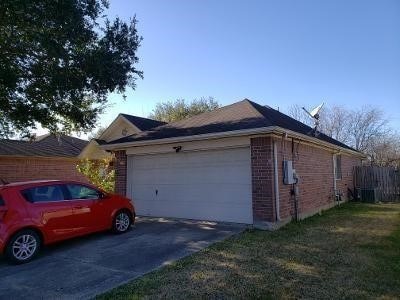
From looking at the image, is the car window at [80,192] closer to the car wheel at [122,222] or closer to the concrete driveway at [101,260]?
the car wheel at [122,222]

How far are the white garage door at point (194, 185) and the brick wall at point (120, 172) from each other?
0.21m

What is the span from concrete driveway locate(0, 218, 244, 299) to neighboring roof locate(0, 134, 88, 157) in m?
10.3

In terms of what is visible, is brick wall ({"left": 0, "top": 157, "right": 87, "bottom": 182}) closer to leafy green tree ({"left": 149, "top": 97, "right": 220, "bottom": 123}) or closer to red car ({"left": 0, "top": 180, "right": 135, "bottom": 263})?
red car ({"left": 0, "top": 180, "right": 135, "bottom": 263})

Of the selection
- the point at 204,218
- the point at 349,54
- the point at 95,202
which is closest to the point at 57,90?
the point at 95,202

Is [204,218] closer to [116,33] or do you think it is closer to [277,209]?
[277,209]

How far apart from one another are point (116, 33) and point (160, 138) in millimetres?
3744

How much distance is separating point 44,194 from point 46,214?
1.59ft

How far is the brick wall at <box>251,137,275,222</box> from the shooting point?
9229 mm

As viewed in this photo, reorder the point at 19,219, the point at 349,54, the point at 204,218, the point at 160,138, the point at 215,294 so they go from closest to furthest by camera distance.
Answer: the point at 215,294, the point at 19,219, the point at 204,218, the point at 160,138, the point at 349,54

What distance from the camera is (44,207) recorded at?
291 inches

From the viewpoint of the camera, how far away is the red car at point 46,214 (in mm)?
6832

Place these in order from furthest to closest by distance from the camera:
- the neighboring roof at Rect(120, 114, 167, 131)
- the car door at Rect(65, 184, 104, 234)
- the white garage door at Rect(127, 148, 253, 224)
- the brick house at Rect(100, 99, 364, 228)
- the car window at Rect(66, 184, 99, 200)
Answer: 1. the neighboring roof at Rect(120, 114, 167, 131)
2. the white garage door at Rect(127, 148, 253, 224)
3. the brick house at Rect(100, 99, 364, 228)
4. the car window at Rect(66, 184, 99, 200)
5. the car door at Rect(65, 184, 104, 234)

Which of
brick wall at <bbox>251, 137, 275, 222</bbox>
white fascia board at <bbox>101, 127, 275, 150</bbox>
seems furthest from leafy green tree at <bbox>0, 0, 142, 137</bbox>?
brick wall at <bbox>251, 137, 275, 222</bbox>

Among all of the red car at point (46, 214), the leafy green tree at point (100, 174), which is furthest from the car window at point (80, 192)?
the leafy green tree at point (100, 174)
